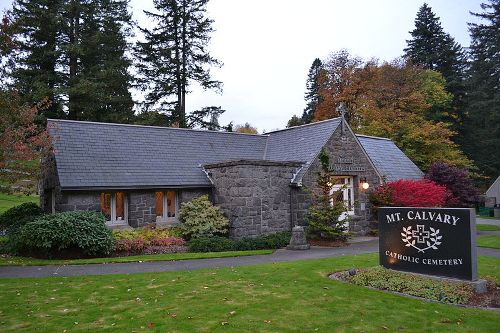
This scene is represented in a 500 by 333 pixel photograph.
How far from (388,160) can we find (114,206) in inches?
669

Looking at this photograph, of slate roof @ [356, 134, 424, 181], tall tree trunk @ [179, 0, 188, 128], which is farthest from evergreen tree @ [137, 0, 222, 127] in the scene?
slate roof @ [356, 134, 424, 181]

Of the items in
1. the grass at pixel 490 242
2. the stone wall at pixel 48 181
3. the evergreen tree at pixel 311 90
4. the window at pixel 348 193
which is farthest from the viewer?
the evergreen tree at pixel 311 90

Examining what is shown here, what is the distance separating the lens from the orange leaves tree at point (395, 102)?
1288 inches

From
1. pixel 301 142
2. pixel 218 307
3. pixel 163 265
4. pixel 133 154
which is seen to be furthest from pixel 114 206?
pixel 218 307

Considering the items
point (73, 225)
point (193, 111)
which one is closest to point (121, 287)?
point (73, 225)

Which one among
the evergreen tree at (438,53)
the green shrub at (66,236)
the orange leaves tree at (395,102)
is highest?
the evergreen tree at (438,53)

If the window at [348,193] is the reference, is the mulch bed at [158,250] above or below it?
below

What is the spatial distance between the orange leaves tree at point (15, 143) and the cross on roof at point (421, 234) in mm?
12424

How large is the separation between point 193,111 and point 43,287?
2843 cm

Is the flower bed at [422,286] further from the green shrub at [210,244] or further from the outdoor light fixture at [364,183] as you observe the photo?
the outdoor light fixture at [364,183]

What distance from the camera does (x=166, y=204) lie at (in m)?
18.7

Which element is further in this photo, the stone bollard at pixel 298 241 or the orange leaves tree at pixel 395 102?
the orange leaves tree at pixel 395 102

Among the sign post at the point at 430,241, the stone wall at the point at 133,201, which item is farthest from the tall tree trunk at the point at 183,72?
the sign post at the point at 430,241

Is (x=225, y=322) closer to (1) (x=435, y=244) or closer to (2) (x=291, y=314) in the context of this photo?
(2) (x=291, y=314)
